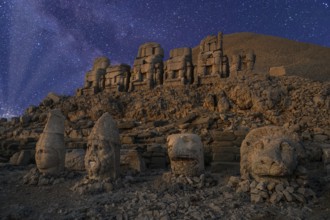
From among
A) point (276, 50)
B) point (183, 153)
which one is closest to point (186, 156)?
point (183, 153)

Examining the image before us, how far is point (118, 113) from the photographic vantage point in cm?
1656

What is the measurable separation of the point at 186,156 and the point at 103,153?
209 cm

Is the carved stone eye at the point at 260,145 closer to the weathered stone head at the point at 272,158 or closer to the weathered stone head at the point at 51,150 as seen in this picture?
the weathered stone head at the point at 272,158

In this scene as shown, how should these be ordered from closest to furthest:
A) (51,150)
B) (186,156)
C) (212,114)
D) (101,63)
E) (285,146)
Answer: (285,146) → (186,156) → (51,150) → (212,114) → (101,63)

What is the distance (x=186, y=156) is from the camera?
20.4ft

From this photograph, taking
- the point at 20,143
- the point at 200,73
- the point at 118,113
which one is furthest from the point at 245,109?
the point at 20,143

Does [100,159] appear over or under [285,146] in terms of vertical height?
under

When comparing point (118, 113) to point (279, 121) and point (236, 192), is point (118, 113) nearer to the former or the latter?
point (279, 121)

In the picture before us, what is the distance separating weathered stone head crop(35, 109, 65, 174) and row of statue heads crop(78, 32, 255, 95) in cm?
1043

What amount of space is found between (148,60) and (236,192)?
49.5ft

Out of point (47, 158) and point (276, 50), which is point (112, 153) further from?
point (276, 50)

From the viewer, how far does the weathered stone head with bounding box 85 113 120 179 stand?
604 centimetres

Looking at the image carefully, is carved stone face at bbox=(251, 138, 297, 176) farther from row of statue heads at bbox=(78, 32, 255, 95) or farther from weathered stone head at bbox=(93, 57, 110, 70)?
weathered stone head at bbox=(93, 57, 110, 70)

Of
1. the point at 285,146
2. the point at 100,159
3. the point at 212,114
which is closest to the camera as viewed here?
the point at 285,146
